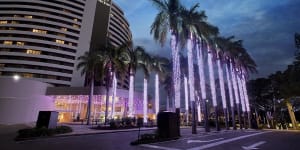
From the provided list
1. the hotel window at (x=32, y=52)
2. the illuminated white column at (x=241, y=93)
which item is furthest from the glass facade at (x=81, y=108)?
the hotel window at (x=32, y=52)

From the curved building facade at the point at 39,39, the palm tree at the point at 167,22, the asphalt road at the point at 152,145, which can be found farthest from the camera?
the curved building facade at the point at 39,39

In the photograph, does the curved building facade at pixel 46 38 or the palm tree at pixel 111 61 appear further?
the curved building facade at pixel 46 38

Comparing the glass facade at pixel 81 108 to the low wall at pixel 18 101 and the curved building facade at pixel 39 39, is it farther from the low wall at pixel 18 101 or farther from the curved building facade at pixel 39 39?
the curved building facade at pixel 39 39

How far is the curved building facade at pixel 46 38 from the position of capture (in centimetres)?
7981

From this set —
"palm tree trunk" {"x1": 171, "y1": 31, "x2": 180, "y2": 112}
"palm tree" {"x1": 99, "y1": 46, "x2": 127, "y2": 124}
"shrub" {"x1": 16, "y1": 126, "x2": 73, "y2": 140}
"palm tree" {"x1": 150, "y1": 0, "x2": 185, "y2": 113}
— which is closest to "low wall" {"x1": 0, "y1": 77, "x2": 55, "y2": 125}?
"palm tree" {"x1": 99, "y1": 46, "x2": 127, "y2": 124}

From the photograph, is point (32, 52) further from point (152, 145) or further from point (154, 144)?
point (152, 145)

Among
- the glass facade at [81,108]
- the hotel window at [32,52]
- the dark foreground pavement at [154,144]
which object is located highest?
the hotel window at [32,52]

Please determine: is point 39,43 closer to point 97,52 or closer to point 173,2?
point 97,52

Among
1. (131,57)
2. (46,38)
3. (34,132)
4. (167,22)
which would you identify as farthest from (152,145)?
(46,38)

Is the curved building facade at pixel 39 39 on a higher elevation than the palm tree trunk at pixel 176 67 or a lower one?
higher

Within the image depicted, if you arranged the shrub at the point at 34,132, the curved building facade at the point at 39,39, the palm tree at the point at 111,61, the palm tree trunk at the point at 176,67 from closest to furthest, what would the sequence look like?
the shrub at the point at 34,132 → the palm tree trunk at the point at 176,67 → the palm tree at the point at 111,61 → the curved building facade at the point at 39,39

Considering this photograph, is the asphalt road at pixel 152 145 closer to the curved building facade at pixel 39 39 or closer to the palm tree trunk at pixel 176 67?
the palm tree trunk at pixel 176 67

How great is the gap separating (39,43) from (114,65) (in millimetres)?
61608

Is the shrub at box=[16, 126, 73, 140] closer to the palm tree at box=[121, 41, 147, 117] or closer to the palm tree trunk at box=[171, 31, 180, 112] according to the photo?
the palm tree trunk at box=[171, 31, 180, 112]
